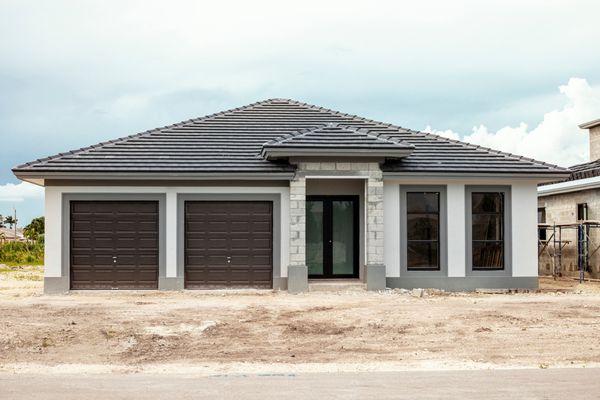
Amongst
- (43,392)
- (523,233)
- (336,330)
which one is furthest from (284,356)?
(523,233)

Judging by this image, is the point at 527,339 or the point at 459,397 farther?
the point at 527,339

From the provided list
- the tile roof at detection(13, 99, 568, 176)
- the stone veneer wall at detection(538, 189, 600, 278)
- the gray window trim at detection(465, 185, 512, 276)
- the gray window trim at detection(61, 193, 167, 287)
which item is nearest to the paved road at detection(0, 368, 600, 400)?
the gray window trim at detection(61, 193, 167, 287)

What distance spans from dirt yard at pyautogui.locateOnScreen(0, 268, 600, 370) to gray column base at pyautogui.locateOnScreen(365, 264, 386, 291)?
1.06 metres

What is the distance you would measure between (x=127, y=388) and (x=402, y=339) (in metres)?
5.48

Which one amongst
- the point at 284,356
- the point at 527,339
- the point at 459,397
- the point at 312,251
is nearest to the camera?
the point at 459,397

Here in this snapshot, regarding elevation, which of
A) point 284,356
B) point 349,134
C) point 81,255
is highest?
point 349,134

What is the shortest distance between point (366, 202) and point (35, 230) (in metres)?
35.9

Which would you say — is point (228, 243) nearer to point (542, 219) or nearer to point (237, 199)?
point (237, 199)

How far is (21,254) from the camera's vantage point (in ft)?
125

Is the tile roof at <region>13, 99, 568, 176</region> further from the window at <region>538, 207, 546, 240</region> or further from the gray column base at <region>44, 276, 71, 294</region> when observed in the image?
the window at <region>538, 207, 546, 240</region>

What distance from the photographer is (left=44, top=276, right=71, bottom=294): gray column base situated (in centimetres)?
1942

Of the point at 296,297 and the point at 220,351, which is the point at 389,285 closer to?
the point at 296,297

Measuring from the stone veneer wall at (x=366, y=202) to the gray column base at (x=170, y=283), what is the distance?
3186mm

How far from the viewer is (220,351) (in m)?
11.6
